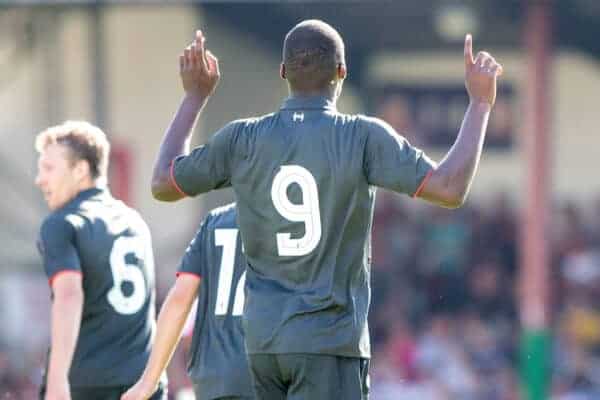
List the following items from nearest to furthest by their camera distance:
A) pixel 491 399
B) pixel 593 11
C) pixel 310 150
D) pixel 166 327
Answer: pixel 310 150
pixel 166 327
pixel 491 399
pixel 593 11

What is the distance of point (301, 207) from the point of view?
5.32 m

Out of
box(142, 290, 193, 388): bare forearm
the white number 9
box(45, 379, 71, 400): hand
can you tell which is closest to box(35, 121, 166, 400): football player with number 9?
box(45, 379, 71, 400): hand

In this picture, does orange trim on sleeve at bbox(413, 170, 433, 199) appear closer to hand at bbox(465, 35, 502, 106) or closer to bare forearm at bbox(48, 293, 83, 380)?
hand at bbox(465, 35, 502, 106)

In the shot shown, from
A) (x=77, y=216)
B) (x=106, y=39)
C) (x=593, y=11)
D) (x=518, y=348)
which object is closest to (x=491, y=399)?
(x=518, y=348)

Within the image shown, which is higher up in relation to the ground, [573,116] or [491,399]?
[573,116]

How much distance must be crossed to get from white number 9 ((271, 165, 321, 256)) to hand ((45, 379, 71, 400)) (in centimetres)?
151

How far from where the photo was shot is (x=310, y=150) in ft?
17.4

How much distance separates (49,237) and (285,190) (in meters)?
1.70

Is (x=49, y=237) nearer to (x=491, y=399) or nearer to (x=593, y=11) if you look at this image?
(x=491, y=399)

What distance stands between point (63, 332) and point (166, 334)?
0.48 m

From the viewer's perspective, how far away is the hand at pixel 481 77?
525 centimetres

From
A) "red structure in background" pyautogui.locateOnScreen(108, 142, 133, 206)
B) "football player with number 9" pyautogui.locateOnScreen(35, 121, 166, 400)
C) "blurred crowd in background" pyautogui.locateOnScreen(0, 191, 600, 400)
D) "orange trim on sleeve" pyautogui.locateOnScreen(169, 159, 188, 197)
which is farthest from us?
"red structure in background" pyautogui.locateOnScreen(108, 142, 133, 206)

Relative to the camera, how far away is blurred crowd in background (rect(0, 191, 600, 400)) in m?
14.9

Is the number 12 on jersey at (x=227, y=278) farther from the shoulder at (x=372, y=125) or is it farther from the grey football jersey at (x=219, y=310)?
the shoulder at (x=372, y=125)
